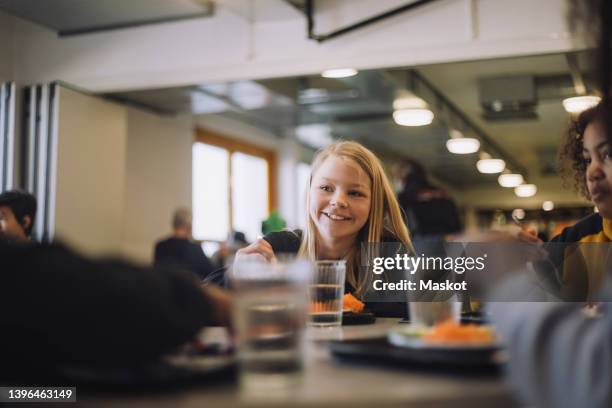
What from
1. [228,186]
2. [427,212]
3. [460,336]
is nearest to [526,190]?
[228,186]

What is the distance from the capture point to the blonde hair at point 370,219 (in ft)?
5.79

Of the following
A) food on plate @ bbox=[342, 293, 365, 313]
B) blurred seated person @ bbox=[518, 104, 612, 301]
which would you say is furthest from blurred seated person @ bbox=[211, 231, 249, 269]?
food on plate @ bbox=[342, 293, 365, 313]

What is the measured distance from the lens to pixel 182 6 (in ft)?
13.8

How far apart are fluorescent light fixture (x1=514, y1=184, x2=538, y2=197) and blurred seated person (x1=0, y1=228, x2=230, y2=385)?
14.5 metres

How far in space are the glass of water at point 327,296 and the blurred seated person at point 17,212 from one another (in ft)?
8.45

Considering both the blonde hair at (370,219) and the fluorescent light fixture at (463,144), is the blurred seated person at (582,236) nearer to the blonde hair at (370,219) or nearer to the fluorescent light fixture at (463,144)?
the blonde hair at (370,219)

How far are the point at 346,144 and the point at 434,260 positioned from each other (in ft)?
2.01

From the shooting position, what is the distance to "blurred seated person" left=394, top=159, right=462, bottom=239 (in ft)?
17.1

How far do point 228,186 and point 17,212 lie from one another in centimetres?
419

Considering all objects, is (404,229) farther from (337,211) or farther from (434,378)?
(434,378)

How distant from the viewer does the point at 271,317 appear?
28.0 inches

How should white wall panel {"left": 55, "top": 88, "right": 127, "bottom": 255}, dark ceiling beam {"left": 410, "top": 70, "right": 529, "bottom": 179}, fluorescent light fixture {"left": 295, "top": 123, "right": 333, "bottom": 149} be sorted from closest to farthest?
white wall panel {"left": 55, "top": 88, "right": 127, "bottom": 255} → dark ceiling beam {"left": 410, "top": 70, "right": 529, "bottom": 179} → fluorescent light fixture {"left": 295, "top": 123, "right": 333, "bottom": 149}

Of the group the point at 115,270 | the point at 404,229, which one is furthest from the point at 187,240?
the point at 115,270

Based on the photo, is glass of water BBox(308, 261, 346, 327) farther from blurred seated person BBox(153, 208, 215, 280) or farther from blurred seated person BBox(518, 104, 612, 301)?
blurred seated person BBox(153, 208, 215, 280)
